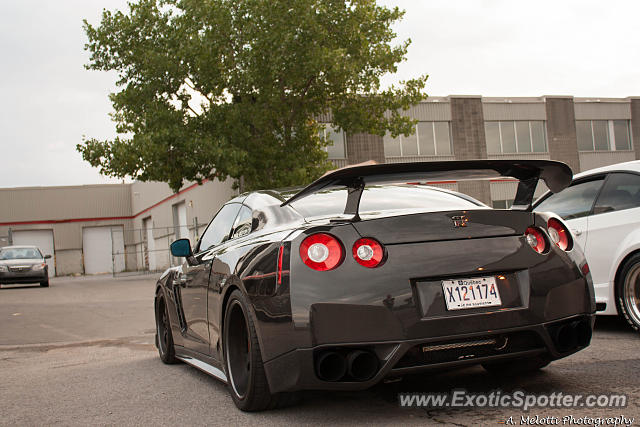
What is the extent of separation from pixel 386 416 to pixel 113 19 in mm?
27142

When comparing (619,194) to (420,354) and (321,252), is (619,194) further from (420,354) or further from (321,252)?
(321,252)

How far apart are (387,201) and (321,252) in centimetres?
93

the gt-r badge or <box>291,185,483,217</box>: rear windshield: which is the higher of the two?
<box>291,185,483,217</box>: rear windshield

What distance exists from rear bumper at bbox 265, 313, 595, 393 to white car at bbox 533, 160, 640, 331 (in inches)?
90.7

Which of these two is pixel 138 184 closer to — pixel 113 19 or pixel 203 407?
pixel 113 19

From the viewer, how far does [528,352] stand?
3.73 meters

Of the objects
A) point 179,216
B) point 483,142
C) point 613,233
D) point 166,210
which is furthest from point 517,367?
point 166,210

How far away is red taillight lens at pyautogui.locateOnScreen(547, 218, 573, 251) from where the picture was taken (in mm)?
4061

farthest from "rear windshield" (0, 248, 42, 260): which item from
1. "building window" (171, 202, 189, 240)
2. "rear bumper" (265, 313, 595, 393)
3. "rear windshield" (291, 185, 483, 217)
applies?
"rear bumper" (265, 313, 595, 393)

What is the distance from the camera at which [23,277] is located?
2605cm

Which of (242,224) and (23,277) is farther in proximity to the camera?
(23,277)

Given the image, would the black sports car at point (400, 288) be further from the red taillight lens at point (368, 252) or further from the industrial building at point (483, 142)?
the industrial building at point (483, 142)

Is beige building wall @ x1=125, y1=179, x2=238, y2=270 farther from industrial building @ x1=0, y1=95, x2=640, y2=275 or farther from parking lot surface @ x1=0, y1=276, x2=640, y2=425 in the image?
parking lot surface @ x1=0, y1=276, x2=640, y2=425

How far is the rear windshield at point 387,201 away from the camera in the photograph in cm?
423
